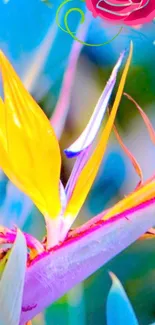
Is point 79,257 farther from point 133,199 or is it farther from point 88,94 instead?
point 88,94

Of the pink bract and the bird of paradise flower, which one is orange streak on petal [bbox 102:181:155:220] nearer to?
the bird of paradise flower

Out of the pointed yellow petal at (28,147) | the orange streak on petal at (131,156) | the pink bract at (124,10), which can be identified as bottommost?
the orange streak on petal at (131,156)

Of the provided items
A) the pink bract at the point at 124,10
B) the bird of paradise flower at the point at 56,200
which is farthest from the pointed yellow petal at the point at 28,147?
the pink bract at the point at 124,10

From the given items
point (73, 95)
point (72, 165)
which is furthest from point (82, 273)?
point (73, 95)

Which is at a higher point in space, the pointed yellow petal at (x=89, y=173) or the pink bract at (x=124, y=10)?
the pink bract at (x=124, y=10)

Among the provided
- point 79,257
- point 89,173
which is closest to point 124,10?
point 89,173

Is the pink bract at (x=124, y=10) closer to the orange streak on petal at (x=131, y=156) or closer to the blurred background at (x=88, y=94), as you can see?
the blurred background at (x=88, y=94)

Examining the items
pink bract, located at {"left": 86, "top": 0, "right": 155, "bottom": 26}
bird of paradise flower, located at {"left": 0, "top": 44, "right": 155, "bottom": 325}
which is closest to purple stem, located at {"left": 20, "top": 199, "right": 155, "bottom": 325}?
bird of paradise flower, located at {"left": 0, "top": 44, "right": 155, "bottom": 325}
